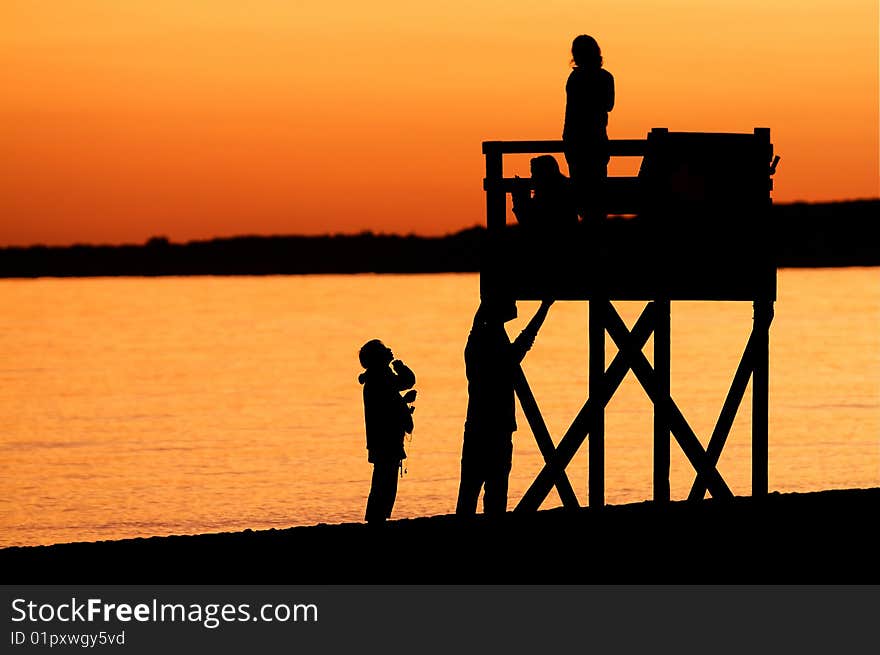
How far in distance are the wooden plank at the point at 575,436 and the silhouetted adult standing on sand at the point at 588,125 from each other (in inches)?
63.4

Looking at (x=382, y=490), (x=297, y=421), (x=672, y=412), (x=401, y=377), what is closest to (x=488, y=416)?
(x=401, y=377)

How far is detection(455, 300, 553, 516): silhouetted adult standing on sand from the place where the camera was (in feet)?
51.1

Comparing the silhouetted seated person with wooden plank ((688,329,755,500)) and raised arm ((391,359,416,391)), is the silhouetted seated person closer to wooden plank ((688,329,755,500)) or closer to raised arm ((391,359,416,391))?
raised arm ((391,359,416,391))

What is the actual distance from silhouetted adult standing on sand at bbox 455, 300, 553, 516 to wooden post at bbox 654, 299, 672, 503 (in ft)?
6.35

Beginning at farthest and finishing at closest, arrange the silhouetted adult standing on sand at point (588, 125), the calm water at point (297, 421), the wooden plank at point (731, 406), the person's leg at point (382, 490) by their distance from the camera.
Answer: the calm water at point (297, 421) → the wooden plank at point (731, 406) → the person's leg at point (382, 490) → the silhouetted adult standing on sand at point (588, 125)

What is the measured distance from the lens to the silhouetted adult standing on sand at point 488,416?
613 inches

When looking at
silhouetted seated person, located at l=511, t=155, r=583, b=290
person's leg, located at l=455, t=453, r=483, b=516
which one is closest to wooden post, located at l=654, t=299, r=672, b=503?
silhouetted seated person, located at l=511, t=155, r=583, b=290

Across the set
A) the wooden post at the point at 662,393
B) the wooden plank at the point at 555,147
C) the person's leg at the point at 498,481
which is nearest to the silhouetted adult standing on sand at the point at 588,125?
the wooden plank at the point at 555,147

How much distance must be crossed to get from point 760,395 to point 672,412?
95 cm

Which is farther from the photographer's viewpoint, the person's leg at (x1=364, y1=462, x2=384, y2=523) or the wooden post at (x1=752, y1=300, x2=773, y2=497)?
the wooden post at (x1=752, y1=300, x2=773, y2=497)

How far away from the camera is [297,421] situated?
2039 inches

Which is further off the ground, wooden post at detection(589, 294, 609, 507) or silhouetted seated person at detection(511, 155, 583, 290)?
silhouetted seated person at detection(511, 155, 583, 290)

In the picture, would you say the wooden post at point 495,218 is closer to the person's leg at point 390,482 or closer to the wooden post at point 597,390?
the wooden post at point 597,390
